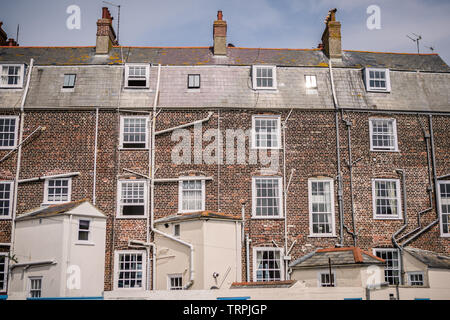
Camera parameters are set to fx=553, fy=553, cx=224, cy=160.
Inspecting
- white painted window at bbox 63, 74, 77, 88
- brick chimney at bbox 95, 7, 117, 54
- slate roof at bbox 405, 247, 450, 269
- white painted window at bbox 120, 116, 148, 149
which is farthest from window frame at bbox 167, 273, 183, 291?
brick chimney at bbox 95, 7, 117, 54

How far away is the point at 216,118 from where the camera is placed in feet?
90.4

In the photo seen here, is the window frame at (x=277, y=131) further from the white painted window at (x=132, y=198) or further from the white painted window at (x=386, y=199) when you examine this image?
the white painted window at (x=132, y=198)

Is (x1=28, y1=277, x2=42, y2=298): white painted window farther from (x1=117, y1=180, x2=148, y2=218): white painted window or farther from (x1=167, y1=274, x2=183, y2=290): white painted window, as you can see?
(x1=167, y1=274, x2=183, y2=290): white painted window

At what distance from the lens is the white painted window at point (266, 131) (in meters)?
27.4

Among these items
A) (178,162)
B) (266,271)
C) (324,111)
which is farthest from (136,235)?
(324,111)

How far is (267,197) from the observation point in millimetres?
26750

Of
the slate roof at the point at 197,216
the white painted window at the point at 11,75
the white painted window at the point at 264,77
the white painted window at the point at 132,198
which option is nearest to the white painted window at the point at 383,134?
the white painted window at the point at 264,77

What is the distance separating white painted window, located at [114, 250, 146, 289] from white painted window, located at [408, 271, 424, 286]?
486 inches

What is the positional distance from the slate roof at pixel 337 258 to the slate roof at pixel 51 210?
1019cm

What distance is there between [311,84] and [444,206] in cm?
903

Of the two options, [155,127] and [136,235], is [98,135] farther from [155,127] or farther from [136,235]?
[136,235]

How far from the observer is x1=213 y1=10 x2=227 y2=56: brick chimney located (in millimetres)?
30844

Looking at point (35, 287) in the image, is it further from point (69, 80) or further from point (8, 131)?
point (69, 80)

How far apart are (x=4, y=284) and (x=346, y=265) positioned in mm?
15324
